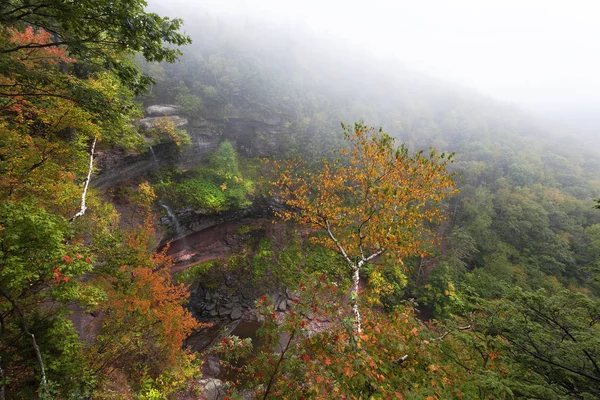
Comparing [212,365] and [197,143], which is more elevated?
[197,143]

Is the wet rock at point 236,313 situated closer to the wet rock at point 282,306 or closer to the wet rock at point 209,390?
the wet rock at point 282,306

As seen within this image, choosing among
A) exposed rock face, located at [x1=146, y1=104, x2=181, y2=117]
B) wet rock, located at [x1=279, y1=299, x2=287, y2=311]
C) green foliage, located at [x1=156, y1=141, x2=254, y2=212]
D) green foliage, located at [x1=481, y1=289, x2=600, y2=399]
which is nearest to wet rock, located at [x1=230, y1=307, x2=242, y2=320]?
wet rock, located at [x1=279, y1=299, x2=287, y2=311]

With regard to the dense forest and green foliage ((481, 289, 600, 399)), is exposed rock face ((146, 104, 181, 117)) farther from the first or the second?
green foliage ((481, 289, 600, 399))

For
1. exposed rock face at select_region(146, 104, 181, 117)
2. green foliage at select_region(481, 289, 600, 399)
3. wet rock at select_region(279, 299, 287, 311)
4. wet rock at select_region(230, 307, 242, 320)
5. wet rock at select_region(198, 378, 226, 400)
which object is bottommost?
wet rock at select_region(230, 307, 242, 320)

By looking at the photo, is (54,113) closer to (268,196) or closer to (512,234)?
(268,196)

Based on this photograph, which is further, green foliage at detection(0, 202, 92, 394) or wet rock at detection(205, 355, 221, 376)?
wet rock at detection(205, 355, 221, 376)

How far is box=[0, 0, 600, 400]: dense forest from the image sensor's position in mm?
4793

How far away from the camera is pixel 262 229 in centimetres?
2638

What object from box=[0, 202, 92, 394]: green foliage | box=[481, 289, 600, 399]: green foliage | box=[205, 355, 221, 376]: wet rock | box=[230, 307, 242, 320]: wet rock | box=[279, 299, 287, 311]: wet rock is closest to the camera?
box=[481, 289, 600, 399]: green foliage

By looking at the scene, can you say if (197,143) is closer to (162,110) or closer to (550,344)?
(162,110)

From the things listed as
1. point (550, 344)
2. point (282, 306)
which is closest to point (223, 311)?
point (282, 306)

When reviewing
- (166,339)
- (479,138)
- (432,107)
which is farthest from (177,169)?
(432,107)

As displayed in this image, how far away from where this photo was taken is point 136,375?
1181cm

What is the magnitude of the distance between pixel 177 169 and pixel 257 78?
20.3 m
